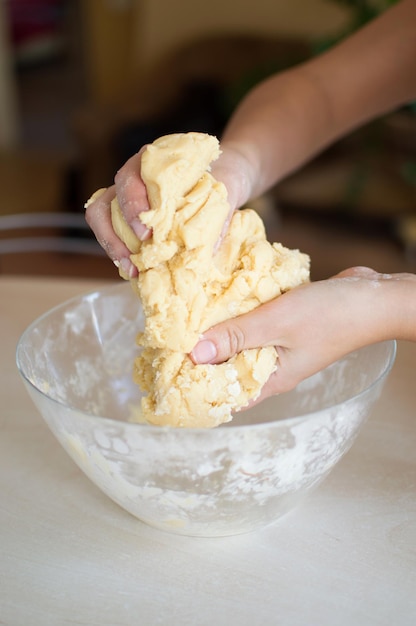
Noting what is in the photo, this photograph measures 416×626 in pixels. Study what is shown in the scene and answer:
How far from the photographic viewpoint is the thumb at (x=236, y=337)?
29.4 inches

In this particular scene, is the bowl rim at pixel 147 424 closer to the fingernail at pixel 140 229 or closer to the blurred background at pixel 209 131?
the fingernail at pixel 140 229

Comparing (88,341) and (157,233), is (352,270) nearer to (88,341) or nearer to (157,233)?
(157,233)

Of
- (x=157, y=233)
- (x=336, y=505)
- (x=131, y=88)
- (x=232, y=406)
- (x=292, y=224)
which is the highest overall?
(x=157, y=233)

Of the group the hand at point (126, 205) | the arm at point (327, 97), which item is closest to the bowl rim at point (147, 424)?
the hand at point (126, 205)

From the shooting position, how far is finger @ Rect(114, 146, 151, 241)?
0.77m

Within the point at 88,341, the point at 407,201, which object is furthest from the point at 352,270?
the point at 407,201

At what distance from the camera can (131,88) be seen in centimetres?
317

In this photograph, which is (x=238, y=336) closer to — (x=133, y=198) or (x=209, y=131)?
(x=133, y=198)

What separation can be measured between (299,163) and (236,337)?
20.0 inches

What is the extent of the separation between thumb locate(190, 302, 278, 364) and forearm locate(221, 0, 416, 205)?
1.23ft

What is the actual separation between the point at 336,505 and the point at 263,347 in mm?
186

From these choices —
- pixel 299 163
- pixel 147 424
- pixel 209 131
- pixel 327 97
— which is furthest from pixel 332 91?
pixel 209 131

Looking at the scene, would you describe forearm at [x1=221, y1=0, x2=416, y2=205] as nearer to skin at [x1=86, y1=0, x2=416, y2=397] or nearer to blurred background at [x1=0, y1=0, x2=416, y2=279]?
skin at [x1=86, y1=0, x2=416, y2=397]

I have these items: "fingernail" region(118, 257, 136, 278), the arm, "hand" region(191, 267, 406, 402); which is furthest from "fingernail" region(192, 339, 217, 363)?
the arm
